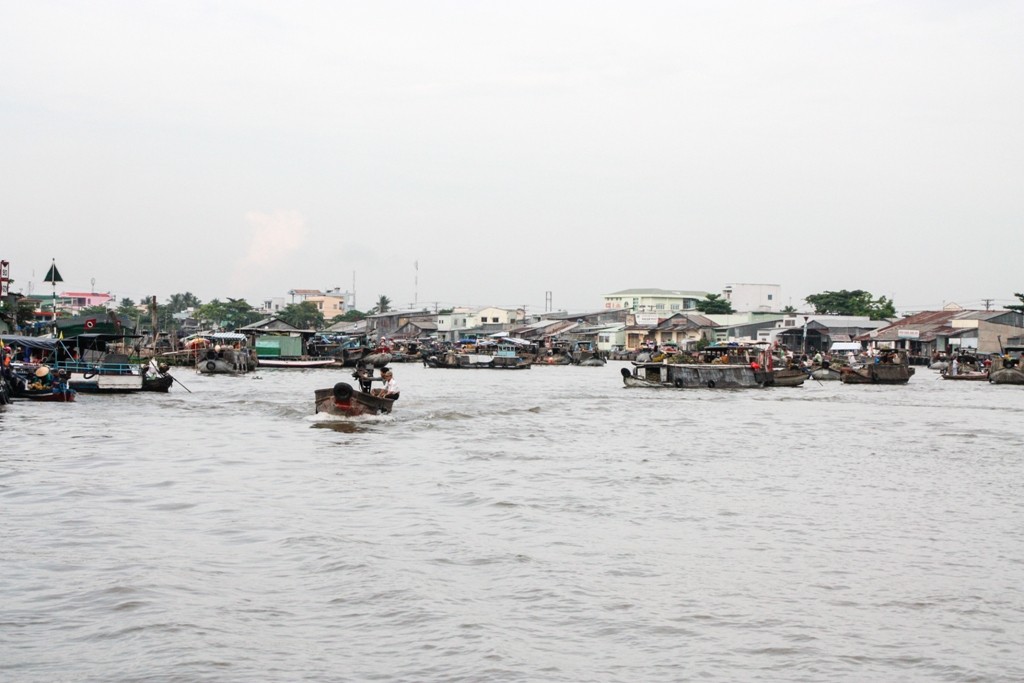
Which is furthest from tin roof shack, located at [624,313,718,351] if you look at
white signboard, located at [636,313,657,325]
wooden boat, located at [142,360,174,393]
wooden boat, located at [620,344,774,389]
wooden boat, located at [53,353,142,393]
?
wooden boat, located at [53,353,142,393]

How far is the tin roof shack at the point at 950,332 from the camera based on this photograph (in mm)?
51969

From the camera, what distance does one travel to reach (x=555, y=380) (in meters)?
42.6

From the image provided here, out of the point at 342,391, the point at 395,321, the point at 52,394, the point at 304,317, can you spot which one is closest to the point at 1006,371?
the point at 342,391

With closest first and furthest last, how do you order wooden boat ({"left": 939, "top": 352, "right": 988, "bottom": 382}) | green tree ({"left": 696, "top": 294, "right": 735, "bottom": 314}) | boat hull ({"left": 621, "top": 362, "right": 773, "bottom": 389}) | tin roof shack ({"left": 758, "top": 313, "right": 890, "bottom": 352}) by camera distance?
boat hull ({"left": 621, "top": 362, "right": 773, "bottom": 389}) < wooden boat ({"left": 939, "top": 352, "right": 988, "bottom": 382}) < tin roof shack ({"left": 758, "top": 313, "right": 890, "bottom": 352}) < green tree ({"left": 696, "top": 294, "right": 735, "bottom": 314})

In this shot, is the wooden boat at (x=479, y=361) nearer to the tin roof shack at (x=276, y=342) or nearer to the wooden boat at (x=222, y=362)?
the tin roof shack at (x=276, y=342)

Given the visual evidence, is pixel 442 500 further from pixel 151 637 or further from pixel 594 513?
pixel 151 637

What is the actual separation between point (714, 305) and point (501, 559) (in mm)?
69734

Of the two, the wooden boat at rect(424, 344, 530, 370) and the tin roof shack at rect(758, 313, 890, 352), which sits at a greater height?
the tin roof shack at rect(758, 313, 890, 352)

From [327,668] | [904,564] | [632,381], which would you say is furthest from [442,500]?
[632,381]

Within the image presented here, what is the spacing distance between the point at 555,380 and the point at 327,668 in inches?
1446

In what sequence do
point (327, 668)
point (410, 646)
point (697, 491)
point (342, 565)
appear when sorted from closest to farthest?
1. point (327, 668)
2. point (410, 646)
3. point (342, 565)
4. point (697, 491)

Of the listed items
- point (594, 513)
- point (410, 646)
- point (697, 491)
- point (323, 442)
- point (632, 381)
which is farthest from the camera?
point (632, 381)

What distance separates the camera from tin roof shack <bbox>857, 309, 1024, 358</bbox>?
171 feet

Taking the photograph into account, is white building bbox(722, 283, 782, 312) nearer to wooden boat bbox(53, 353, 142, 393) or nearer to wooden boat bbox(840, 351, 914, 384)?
wooden boat bbox(840, 351, 914, 384)
